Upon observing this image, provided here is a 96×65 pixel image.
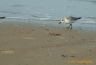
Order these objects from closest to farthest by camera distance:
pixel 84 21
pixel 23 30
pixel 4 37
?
1. pixel 4 37
2. pixel 23 30
3. pixel 84 21

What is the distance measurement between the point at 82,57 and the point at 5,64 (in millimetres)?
Result: 1673

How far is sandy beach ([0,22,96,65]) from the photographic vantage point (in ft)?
23.5

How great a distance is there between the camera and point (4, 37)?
9758mm

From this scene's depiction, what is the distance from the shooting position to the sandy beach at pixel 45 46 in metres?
7.16

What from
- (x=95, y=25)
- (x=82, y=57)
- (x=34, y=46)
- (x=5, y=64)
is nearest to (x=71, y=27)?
(x=95, y=25)

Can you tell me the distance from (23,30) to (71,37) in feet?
5.83

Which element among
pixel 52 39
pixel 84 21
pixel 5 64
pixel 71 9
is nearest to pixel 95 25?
pixel 84 21

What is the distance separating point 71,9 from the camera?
705 inches

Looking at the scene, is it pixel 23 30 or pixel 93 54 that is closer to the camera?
pixel 93 54

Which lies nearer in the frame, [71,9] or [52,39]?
[52,39]

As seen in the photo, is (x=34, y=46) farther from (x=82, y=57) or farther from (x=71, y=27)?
(x=71, y=27)

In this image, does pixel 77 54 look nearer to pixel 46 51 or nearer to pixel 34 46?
pixel 46 51

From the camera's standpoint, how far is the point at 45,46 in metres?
8.72

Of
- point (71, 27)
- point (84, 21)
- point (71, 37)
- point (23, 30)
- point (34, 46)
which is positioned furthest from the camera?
point (84, 21)
